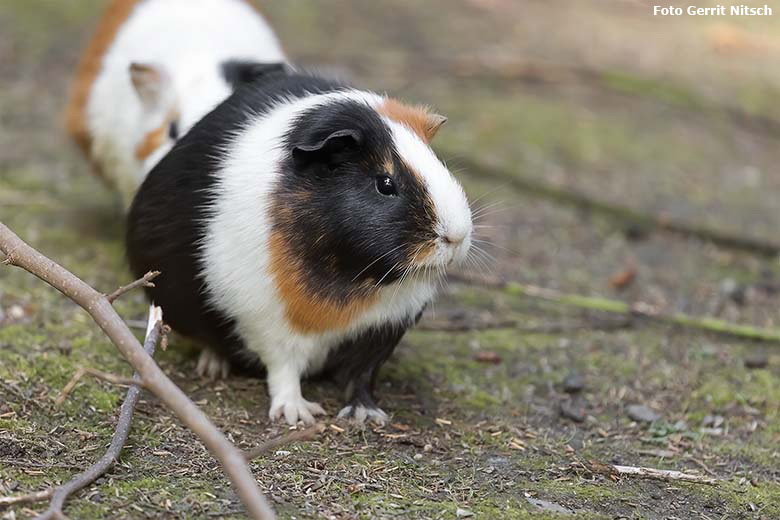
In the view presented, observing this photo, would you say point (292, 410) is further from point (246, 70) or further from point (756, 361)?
point (756, 361)

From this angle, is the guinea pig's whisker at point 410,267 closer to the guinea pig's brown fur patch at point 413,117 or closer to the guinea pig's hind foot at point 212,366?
the guinea pig's brown fur patch at point 413,117

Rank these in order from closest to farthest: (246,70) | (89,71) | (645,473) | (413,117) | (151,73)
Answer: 1. (645,473)
2. (413,117)
3. (246,70)
4. (151,73)
5. (89,71)

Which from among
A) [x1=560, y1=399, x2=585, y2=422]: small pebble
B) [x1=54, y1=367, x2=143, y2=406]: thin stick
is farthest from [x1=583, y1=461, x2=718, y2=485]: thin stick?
[x1=54, y1=367, x2=143, y2=406]: thin stick

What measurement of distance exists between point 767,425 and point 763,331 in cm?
98

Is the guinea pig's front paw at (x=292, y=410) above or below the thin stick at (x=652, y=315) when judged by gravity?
below

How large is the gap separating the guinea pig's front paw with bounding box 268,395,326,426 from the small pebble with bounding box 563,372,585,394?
4.52ft

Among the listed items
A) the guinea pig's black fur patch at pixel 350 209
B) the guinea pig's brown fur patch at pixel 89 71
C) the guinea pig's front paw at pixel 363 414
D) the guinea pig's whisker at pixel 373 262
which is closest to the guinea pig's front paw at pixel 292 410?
the guinea pig's front paw at pixel 363 414

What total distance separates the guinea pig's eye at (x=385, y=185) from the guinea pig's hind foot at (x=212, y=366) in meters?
1.19

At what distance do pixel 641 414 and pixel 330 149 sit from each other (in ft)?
6.60

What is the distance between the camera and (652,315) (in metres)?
5.51

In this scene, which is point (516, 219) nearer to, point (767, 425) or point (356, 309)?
point (767, 425)

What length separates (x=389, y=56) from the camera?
31.3 ft

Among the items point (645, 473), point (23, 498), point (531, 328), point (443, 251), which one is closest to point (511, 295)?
point (531, 328)

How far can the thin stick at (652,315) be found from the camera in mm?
5445
